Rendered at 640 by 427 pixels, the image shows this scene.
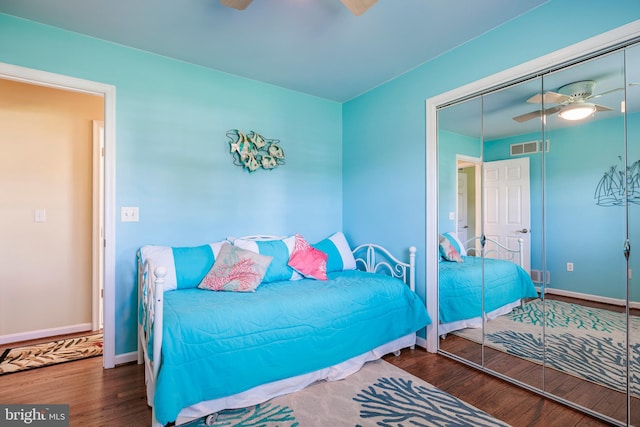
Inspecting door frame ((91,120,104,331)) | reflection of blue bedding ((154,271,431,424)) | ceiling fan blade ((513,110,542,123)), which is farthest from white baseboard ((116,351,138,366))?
ceiling fan blade ((513,110,542,123))

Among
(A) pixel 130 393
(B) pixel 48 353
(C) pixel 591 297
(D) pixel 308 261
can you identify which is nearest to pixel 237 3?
(D) pixel 308 261

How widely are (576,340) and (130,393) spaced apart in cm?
284

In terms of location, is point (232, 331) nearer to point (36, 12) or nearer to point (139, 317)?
point (139, 317)

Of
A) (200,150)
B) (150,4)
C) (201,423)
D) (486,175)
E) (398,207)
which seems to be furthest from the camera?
(398,207)

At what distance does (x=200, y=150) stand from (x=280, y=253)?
45.5 inches

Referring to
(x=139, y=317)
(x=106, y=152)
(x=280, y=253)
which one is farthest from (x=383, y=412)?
(x=106, y=152)

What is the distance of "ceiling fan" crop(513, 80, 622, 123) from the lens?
1831mm

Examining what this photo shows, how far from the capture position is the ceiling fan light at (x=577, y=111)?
72.6 inches

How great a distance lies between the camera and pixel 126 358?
249 cm

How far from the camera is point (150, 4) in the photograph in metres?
1.98

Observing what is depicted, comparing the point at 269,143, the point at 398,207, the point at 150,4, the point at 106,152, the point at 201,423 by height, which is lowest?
the point at 201,423

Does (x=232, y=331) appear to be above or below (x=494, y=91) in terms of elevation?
below

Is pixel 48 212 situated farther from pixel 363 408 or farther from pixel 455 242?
pixel 455 242

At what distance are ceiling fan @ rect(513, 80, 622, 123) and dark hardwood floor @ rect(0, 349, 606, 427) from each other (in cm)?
176
